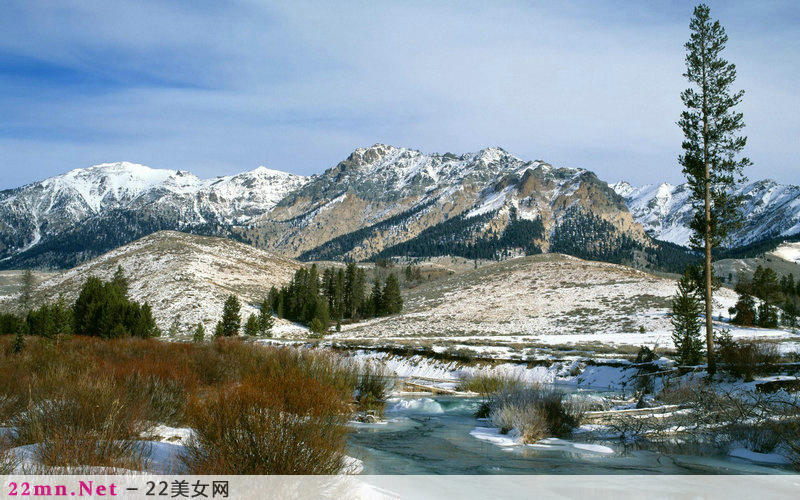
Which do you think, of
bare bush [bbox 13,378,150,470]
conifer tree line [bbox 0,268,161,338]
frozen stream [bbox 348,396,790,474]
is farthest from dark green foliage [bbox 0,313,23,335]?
bare bush [bbox 13,378,150,470]

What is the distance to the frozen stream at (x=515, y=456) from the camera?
1029 cm

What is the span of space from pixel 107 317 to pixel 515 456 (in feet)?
125

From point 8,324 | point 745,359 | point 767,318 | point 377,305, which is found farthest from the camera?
point 377,305

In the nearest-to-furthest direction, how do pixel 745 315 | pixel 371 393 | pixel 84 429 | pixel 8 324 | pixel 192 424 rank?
pixel 84 429
pixel 192 424
pixel 371 393
pixel 8 324
pixel 745 315

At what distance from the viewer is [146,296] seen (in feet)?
231

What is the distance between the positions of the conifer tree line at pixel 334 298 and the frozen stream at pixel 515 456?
181 feet

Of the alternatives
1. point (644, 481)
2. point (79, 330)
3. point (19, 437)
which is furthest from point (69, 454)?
point (79, 330)

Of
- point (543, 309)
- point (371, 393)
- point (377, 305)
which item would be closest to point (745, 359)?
→ point (371, 393)

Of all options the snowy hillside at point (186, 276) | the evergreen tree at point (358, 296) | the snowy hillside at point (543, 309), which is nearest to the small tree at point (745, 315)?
the snowy hillside at point (543, 309)

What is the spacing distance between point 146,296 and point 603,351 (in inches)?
2418

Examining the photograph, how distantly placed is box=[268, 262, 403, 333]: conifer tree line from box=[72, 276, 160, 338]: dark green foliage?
92.6 ft

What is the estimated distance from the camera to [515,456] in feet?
38.5

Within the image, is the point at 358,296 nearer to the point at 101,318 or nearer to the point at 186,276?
the point at 186,276

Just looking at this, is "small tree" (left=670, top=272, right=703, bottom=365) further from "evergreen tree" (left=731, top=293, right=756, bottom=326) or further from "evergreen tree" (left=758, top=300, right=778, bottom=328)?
"evergreen tree" (left=758, top=300, right=778, bottom=328)
